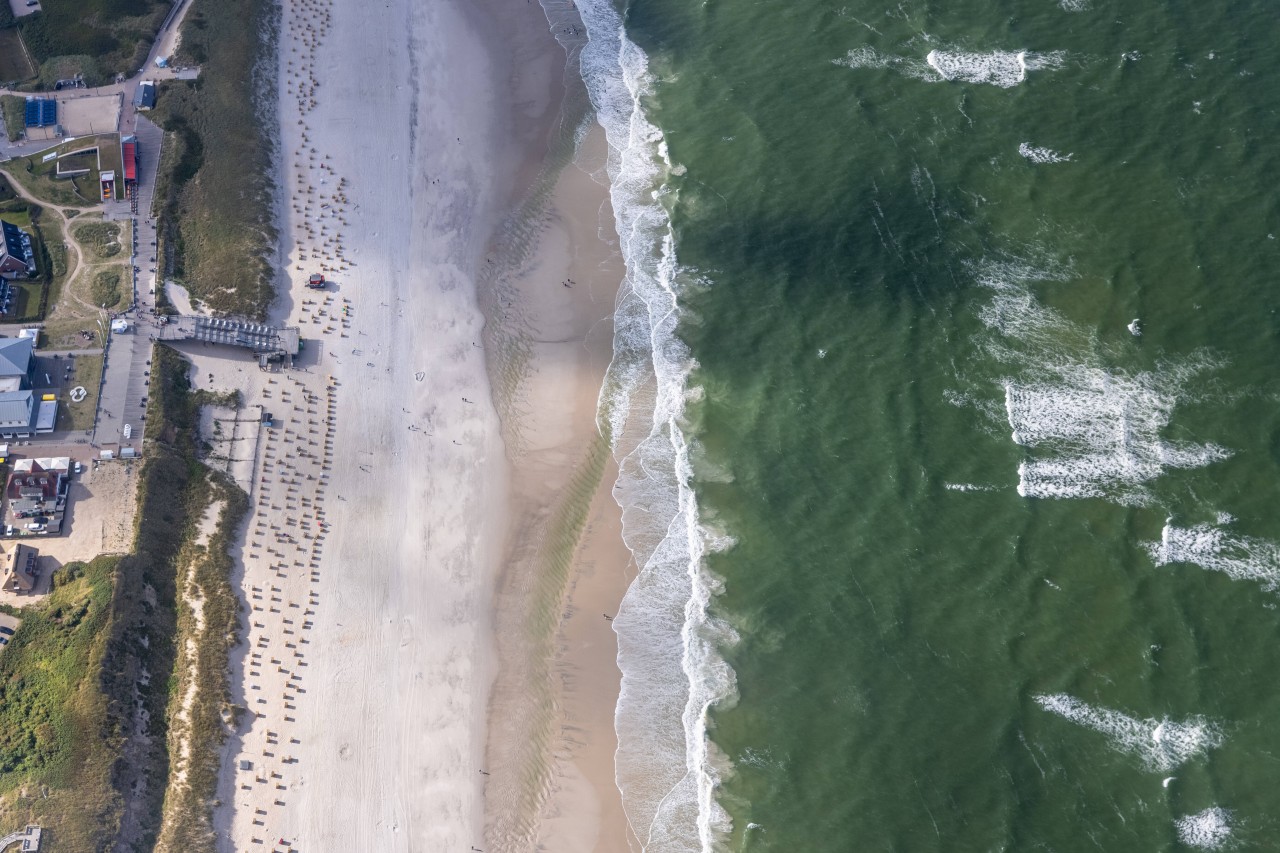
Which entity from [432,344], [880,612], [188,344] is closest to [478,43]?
[432,344]

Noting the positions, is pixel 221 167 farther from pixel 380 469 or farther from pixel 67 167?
pixel 380 469

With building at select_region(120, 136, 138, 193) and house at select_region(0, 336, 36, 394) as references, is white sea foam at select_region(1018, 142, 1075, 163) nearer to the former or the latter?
building at select_region(120, 136, 138, 193)

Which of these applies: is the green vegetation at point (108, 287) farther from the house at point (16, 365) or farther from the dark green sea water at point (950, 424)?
the dark green sea water at point (950, 424)

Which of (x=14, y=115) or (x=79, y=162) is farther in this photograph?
(x=14, y=115)

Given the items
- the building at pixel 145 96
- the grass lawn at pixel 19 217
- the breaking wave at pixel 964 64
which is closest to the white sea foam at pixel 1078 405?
the breaking wave at pixel 964 64

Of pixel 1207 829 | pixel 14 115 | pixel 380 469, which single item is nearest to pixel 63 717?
pixel 380 469

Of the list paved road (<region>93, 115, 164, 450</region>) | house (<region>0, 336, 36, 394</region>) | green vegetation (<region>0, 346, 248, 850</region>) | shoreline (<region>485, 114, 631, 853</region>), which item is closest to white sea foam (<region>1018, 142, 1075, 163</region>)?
shoreline (<region>485, 114, 631, 853</region>)

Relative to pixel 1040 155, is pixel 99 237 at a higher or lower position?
lower
